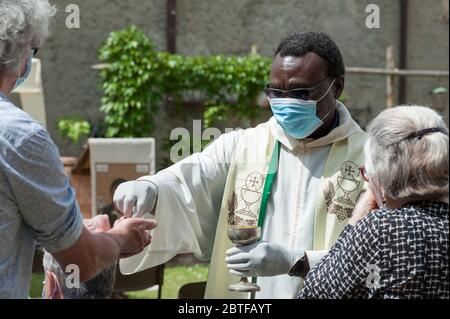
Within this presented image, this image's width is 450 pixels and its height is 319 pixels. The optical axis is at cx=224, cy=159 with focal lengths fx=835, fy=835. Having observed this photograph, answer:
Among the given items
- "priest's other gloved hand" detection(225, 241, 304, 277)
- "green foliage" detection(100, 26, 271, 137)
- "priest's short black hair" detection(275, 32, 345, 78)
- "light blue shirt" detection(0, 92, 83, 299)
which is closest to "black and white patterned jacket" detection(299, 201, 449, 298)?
"priest's other gloved hand" detection(225, 241, 304, 277)

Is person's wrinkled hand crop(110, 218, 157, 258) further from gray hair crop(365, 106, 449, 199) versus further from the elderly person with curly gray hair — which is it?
gray hair crop(365, 106, 449, 199)

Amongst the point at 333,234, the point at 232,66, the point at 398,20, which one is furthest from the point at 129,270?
the point at 398,20

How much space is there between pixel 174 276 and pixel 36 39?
6.00 m

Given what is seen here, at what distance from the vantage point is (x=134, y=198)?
3.02 meters

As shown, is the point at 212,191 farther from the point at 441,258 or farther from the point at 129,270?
the point at 441,258

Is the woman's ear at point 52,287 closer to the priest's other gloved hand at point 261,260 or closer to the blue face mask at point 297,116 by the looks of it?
the priest's other gloved hand at point 261,260

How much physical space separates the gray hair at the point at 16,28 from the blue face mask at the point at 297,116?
118cm

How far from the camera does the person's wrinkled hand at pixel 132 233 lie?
104 inches

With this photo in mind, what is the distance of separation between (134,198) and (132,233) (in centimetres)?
35

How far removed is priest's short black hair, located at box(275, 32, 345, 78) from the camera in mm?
3357

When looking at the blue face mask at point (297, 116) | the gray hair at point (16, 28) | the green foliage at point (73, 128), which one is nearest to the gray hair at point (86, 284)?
the gray hair at point (16, 28)

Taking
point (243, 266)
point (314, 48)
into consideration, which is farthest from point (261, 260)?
point (314, 48)

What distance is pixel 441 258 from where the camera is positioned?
88.0 inches

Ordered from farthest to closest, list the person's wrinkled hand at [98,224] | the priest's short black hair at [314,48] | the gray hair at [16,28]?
1. the priest's short black hair at [314,48]
2. the person's wrinkled hand at [98,224]
3. the gray hair at [16,28]
